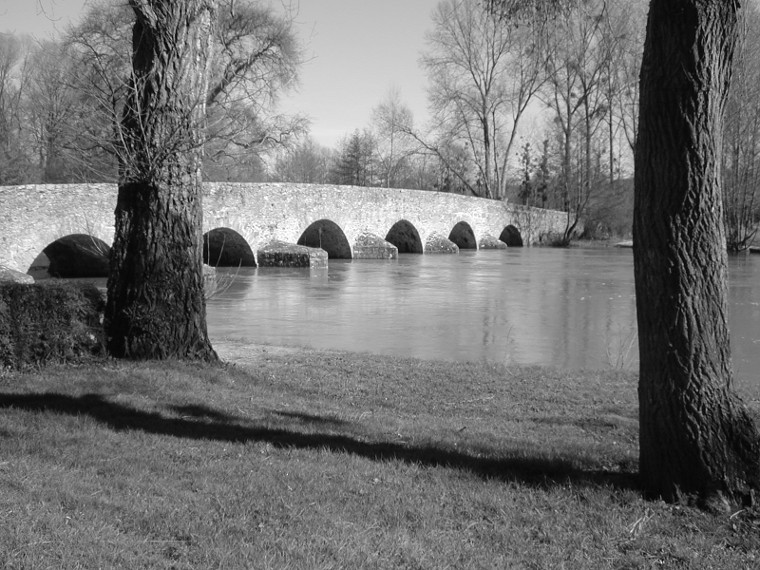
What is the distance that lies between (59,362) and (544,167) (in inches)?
1968

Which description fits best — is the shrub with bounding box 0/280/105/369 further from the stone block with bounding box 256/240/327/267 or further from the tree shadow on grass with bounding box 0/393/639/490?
the stone block with bounding box 256/240/327/267

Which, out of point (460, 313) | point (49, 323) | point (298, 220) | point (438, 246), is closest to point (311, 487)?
point (49, 323)

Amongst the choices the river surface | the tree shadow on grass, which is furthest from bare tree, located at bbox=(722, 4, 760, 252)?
the tree shadow on grass

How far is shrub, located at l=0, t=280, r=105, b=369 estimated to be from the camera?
6.29 m

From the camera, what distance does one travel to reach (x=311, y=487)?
3.65 metres

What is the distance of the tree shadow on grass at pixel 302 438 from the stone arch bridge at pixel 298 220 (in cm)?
552

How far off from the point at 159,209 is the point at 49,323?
55.6 inches

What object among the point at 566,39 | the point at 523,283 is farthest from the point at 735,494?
the point at 523,283

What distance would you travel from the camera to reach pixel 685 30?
3.68 meters

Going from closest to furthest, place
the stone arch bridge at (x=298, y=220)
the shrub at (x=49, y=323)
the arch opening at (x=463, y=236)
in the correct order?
the shrub at (x=49, y=323)
the stone arch bridge at (x=298, y=220)
the arch opening at (x=463, y=236)

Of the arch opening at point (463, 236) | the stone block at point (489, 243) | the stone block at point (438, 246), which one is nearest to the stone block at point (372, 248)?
the stone block at point (438, 246)

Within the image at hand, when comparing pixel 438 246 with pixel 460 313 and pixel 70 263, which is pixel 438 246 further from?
pixel 460 313

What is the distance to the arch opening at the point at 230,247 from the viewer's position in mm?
A: 25156

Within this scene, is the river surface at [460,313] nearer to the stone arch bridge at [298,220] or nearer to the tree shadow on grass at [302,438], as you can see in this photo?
the stone arch bridge at [298,220]
